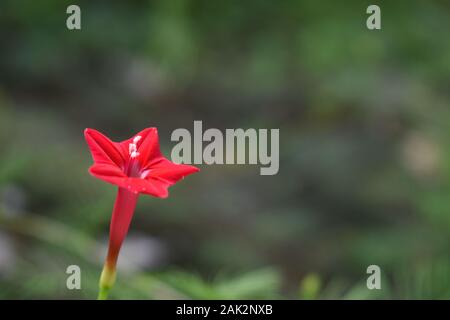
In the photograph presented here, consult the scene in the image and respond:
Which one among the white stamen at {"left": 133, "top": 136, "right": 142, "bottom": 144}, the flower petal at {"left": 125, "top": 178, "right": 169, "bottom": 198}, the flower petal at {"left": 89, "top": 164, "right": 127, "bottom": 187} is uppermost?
the white stamen at {"left": 133, "top": 136, "right": 142, "bottom": 144}

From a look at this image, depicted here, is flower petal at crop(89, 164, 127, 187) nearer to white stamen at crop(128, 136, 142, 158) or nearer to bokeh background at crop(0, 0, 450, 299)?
white stamen at crop(128, 136, 142, 158)

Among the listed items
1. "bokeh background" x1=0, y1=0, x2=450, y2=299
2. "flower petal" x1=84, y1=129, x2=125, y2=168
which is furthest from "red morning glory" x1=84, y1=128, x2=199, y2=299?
"bokeh background" x1=0, y1=0, x2=450, y2=299

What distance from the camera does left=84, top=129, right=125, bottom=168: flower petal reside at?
490 mm

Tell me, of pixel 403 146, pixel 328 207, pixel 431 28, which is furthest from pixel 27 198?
pixel 403 146

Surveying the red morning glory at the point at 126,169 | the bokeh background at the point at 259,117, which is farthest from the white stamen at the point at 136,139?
the bokeh background at the point at 259,117

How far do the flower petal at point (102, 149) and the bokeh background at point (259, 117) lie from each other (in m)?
0.52

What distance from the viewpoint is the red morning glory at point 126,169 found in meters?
0.48

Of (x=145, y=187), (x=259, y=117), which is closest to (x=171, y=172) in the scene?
(x=145, y=187)

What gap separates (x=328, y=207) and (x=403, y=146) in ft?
1.05

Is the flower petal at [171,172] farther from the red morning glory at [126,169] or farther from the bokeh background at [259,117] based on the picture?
the bokeh background at [259,117]

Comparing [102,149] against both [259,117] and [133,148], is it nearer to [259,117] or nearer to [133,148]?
[133,148]

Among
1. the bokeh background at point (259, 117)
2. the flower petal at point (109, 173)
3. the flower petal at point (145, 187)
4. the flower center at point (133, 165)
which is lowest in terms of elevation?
the flower petal at point (145, 187)

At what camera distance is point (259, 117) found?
1.86 meters

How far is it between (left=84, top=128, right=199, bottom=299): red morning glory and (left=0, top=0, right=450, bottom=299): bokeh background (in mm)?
514
